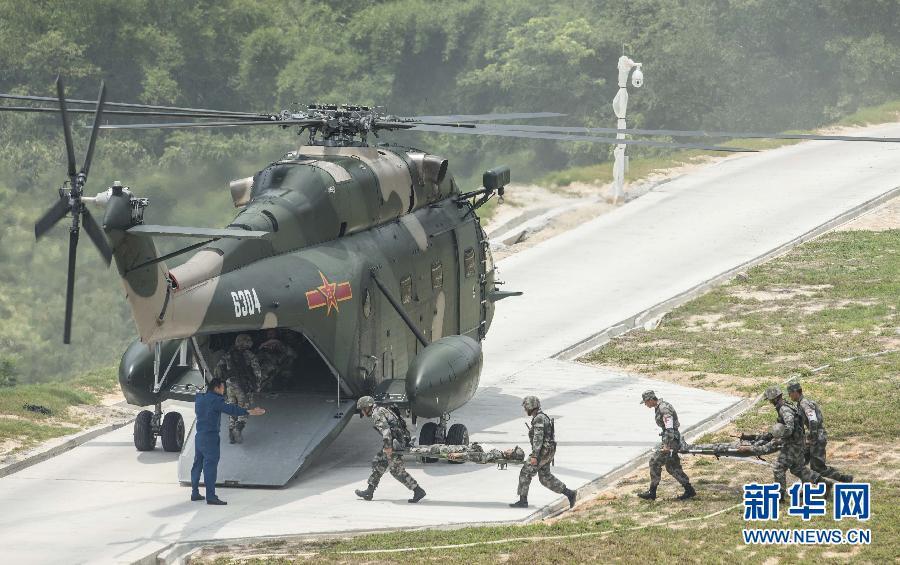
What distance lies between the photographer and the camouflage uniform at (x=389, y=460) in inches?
882

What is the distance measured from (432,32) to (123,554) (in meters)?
65.4

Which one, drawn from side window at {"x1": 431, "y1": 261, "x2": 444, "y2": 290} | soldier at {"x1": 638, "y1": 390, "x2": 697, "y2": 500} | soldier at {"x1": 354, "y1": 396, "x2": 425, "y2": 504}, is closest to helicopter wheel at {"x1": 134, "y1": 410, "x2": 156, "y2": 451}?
soldier at {"x1": 354, "y1": 396, "x2": 425, "y2": 504}

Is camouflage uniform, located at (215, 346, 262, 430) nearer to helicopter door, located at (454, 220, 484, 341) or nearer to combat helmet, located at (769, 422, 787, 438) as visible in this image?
helicopter door, located at (454, 220, 484, 341)

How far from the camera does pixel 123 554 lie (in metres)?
20.2

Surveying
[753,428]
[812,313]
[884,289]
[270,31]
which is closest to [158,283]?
[753,428]

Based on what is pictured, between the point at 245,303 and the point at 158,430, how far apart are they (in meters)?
4.59

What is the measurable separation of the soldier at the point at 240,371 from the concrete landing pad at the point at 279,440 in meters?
0.19

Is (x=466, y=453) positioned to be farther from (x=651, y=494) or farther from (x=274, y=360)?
(x=274, y=360)

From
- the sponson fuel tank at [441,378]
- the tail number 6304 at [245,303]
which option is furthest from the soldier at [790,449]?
the tail number 6304 at [245,303]

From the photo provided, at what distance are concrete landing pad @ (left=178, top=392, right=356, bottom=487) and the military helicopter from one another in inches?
1.0

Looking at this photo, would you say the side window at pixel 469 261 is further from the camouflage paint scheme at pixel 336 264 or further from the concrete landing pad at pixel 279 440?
the concrete landing pad at pixel 279 440

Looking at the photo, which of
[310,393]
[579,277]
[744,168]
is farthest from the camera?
[744,168]

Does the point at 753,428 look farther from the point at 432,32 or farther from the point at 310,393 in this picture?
the point at 432,32

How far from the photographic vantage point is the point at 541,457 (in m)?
22.0
